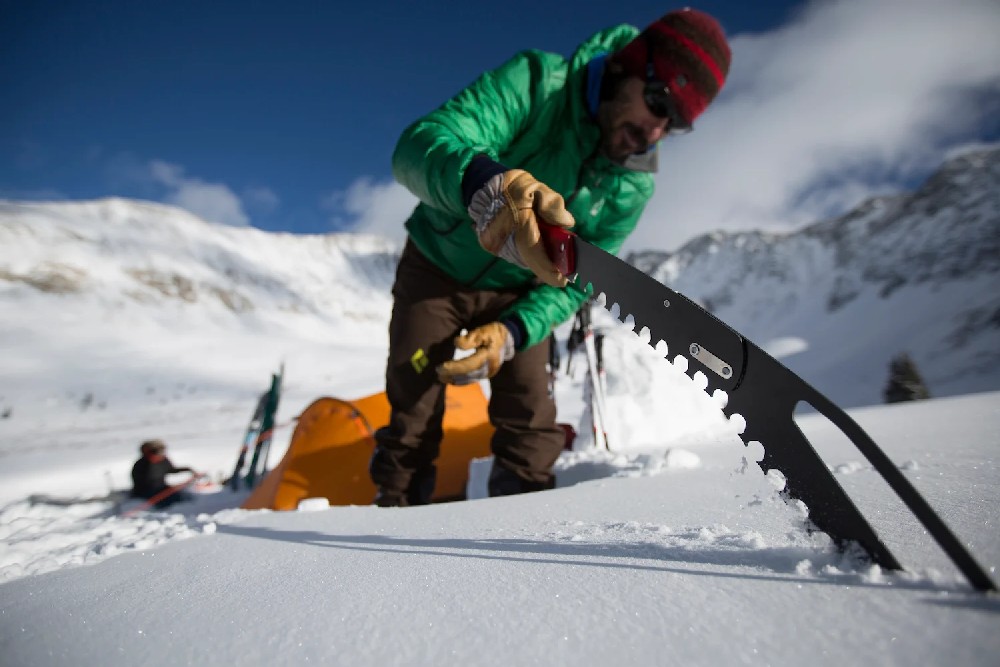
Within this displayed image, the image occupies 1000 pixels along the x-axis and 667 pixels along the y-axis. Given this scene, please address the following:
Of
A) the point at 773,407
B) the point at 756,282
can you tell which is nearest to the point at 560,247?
the point at 773,407

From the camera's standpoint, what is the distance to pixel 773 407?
2.36 feet

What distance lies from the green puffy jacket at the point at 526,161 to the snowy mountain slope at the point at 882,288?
59.4 feet

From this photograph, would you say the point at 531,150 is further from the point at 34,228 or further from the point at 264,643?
the point at 34,228

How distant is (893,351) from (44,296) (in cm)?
3933

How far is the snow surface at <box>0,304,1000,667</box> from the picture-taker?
1.66 ft

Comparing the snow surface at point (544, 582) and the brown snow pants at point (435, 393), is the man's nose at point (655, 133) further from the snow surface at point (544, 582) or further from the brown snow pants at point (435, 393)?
the snow surface at point (544, 582)

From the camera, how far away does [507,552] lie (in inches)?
33.4

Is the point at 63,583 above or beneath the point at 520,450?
beneath

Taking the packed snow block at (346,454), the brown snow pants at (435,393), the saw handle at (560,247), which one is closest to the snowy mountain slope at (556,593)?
the saw handle at (560,247)

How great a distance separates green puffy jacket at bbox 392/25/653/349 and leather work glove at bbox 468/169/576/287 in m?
0.17

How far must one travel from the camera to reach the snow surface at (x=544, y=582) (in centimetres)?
51

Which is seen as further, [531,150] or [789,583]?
[531,150]

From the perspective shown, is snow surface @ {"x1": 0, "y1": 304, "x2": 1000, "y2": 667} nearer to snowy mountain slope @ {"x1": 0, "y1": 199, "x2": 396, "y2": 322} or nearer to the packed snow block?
the packed snow block

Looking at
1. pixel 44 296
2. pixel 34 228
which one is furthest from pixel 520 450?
pixel 34 228
